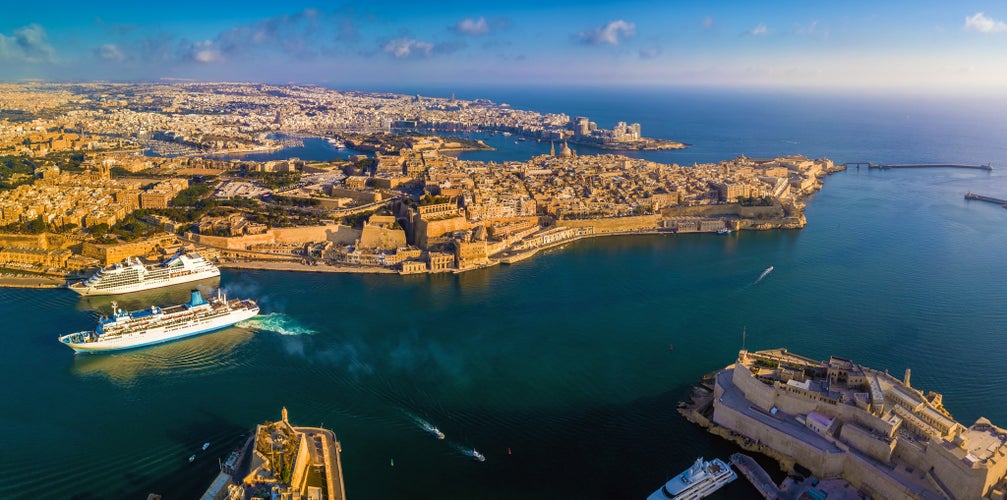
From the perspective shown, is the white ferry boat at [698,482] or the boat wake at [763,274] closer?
the white ferry boat at [698,482]

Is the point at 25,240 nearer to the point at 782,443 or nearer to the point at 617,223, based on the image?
the point at 617,223

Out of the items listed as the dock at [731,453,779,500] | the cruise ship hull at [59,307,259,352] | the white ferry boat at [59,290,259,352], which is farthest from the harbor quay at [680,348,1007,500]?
the white ferry boat at [59,290,259,352]

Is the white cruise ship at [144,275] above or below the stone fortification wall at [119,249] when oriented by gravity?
below

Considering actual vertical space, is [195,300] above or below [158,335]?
above

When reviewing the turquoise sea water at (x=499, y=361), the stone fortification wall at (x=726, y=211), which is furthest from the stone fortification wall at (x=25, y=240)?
the stone fortification wall at (x=726, y=211)

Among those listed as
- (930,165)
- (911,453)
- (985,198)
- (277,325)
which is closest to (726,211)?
(985,198)

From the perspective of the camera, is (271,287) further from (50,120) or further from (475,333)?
(50,120)

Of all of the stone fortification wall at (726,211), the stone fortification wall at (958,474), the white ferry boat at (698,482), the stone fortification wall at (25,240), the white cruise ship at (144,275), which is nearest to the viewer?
the stone fortification wall at (958,474)

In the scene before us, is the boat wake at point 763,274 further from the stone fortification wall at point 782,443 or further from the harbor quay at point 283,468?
the harbor quay at point 283,468
